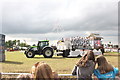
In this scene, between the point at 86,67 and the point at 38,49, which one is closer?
the point at 86,67

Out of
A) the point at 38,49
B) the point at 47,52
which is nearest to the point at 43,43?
the point at 38,49

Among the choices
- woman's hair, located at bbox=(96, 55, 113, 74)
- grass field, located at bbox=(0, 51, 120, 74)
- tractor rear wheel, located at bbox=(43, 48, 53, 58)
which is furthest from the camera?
→ tractor rear wheel, located at bbox=(43, 48, 53, 58)

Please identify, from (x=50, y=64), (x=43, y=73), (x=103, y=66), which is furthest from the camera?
(x=50, y=64)

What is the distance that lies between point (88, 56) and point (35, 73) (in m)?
1.49

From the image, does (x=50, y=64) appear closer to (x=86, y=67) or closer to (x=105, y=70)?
(x=86, y=67)

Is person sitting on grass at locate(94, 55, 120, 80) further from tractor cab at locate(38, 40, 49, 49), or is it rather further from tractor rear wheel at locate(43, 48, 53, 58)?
tractor cab at locate(38, 40, 49, 49)

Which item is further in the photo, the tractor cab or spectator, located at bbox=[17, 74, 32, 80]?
the tractor cab

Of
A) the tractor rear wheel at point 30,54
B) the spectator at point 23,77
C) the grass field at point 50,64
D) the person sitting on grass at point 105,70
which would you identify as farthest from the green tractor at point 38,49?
the spectator at point 23,77

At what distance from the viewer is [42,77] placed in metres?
2.79

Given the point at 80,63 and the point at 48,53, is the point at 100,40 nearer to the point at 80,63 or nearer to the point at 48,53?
the point at 48,53

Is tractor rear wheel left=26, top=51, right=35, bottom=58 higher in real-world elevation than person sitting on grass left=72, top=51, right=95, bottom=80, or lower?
lower

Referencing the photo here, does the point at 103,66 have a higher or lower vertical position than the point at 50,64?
higher

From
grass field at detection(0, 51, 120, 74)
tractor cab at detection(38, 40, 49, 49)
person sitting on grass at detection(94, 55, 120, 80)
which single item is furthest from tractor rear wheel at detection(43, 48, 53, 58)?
person sitting on grass at detection(94, 55, 120, 80)

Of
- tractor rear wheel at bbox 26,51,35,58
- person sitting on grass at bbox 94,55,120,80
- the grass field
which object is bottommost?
the grass field
